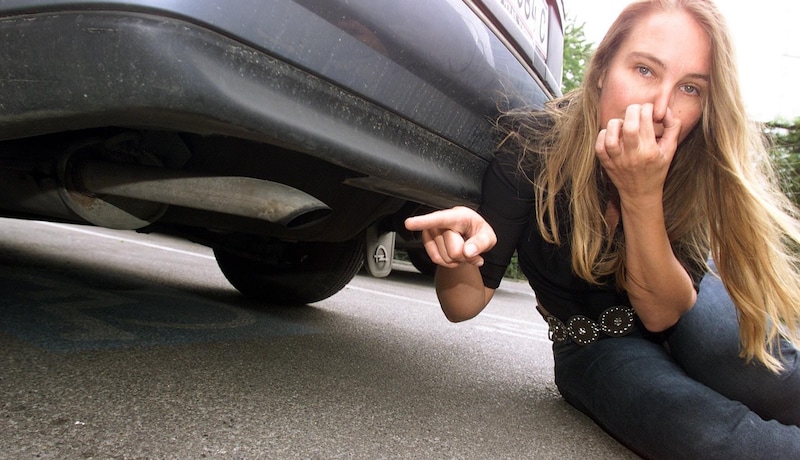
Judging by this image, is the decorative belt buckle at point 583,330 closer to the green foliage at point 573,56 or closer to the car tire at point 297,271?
the car tire at point 297,271

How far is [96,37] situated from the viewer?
0.69 metres

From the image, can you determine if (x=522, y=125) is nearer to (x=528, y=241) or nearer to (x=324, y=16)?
(x=528, y=241)

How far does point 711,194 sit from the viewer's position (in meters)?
1.13

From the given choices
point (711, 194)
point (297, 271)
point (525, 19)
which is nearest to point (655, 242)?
point (711, 194)

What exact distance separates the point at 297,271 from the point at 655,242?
1520mm

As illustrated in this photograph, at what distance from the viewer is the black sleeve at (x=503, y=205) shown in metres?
1.24

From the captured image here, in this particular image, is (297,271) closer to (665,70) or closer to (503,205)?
(503,205)

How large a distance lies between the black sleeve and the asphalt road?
0.35 metres

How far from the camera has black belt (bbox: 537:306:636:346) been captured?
4.37 ft

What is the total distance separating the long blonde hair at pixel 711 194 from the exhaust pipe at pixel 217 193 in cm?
50

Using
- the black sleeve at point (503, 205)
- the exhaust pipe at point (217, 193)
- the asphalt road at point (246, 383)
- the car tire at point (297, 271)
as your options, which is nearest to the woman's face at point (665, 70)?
the black sleeve at point (503, 205)

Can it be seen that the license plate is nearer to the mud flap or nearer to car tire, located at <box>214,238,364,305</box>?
the mud flap

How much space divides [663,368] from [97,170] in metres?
1.14

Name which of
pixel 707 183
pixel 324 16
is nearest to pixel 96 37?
pixel 324 16
